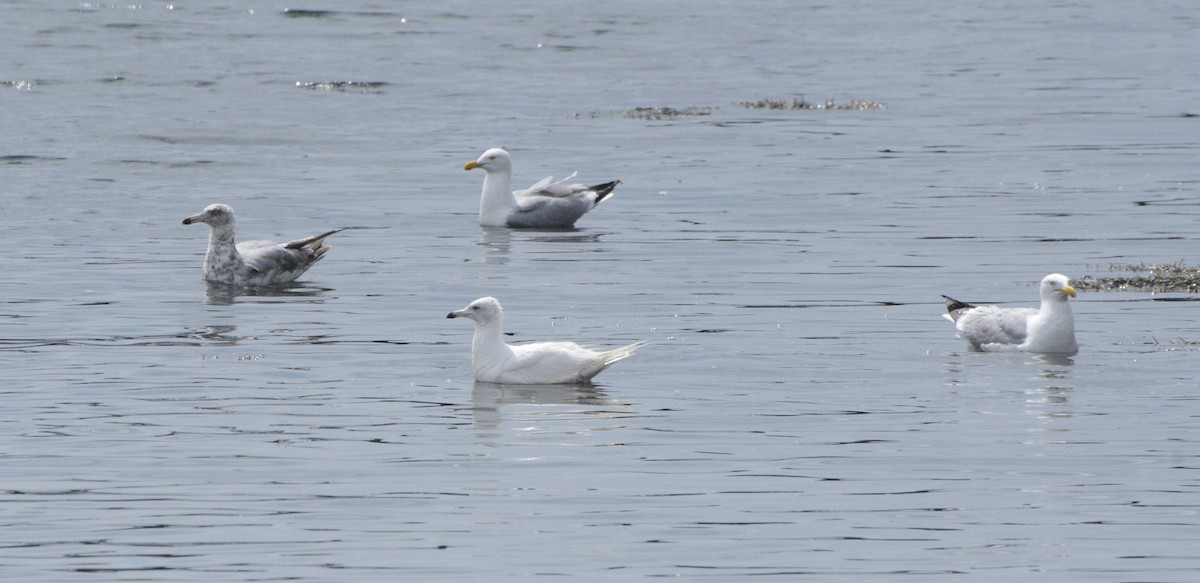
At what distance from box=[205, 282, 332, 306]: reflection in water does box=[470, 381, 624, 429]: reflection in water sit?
5.95 m

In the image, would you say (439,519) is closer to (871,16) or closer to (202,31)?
(202,31)

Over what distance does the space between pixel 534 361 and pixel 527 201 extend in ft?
41.2

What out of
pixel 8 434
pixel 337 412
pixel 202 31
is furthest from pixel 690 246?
pixel 202 31

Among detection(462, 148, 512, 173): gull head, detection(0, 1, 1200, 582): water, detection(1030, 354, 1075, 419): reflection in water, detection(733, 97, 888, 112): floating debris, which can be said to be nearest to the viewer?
detection(0, 1, 1200, 582): water

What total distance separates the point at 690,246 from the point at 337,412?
10743 mm

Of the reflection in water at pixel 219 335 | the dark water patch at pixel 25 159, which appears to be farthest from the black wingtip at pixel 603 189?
the dark water patch at pixel 25 159

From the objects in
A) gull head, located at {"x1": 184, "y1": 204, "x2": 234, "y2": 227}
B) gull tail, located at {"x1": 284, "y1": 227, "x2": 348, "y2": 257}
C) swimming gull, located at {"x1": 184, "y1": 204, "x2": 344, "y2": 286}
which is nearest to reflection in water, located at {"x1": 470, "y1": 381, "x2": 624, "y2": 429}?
swimming gull, located at {"x1": 184, "y1": 204, "x2": 344, "y2": 286}

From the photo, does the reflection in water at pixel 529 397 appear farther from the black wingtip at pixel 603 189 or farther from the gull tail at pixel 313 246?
the black wingtip at pixel 603 189

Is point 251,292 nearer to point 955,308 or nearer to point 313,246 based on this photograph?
point 313,246

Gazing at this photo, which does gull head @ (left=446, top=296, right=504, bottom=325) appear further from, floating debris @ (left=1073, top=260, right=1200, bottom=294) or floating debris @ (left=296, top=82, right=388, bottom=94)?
floating debris @ (left=296, top=82, right=388, bottom=94)

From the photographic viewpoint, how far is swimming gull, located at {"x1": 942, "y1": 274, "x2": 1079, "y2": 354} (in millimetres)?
17219

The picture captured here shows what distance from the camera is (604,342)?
17641 mm

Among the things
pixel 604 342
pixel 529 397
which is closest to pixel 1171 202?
pixel 604 342

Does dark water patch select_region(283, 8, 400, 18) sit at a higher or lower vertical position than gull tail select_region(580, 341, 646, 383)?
higher
